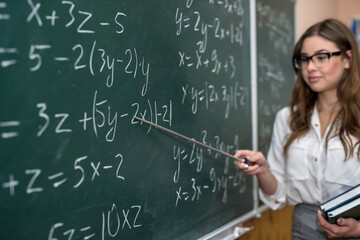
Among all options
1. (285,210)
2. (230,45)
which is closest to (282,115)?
(230,45)

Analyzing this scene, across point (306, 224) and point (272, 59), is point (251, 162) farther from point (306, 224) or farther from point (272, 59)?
point (272, 59)

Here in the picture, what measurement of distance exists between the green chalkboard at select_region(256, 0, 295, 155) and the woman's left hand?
2.34ft

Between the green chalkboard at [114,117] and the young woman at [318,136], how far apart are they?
0.87ft

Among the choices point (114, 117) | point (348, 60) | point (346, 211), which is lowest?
point (346, 211)

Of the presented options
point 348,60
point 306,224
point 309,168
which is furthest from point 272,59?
point 306,224

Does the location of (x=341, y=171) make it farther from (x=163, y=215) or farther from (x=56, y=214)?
(x=56, y=214)

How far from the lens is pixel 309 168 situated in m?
Answer: 1.67

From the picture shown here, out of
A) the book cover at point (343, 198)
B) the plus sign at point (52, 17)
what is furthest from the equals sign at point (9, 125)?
the book cover at point (343, 198)

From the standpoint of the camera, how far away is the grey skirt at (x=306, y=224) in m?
1.64

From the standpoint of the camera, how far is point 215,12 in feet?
5.37

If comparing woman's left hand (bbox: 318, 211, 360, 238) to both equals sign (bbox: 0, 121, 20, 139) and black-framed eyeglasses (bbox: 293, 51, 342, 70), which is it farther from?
equals sign (bbox: 0, 121, 20, 139)

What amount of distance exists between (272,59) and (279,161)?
0.75 m

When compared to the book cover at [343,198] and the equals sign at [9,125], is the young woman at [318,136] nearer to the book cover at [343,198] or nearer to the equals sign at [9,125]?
the book cover at [343,198]

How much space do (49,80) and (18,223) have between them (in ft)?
1.22
